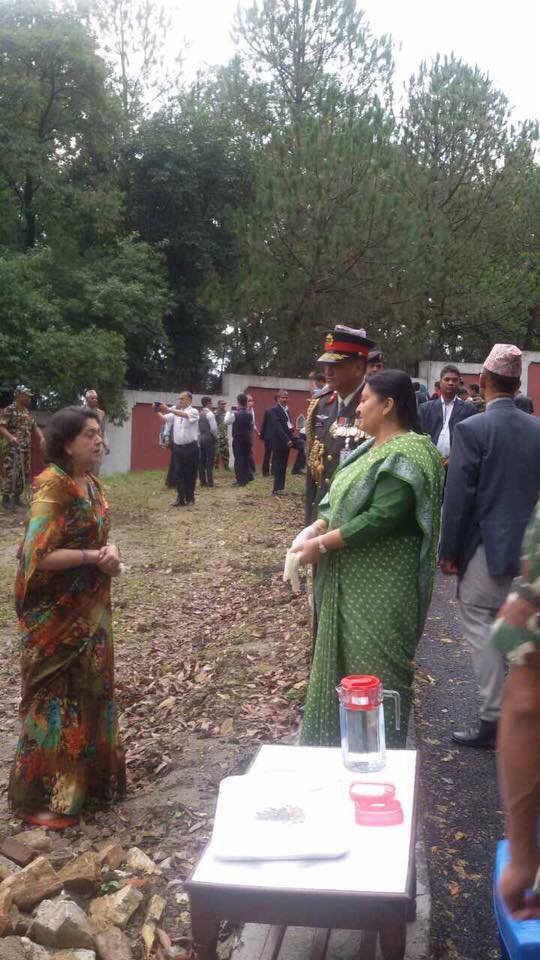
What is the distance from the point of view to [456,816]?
4.19 metres

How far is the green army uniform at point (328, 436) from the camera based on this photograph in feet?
16.1

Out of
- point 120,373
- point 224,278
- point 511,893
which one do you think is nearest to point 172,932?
point 511,893

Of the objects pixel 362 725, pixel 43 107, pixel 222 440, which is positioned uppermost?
pixel 43 107

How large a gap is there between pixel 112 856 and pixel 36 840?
1.44 feet

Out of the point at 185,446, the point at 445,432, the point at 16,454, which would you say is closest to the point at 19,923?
the point at 445,432

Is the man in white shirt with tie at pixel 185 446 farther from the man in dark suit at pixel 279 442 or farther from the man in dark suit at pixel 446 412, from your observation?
the man in dark suit at pixel 446 412

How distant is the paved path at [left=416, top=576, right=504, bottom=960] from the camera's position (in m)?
3.33

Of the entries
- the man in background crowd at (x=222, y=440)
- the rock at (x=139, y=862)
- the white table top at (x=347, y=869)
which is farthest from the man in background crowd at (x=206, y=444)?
the white table top at (x=347, y=869)

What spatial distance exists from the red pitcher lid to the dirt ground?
1189 millimetres

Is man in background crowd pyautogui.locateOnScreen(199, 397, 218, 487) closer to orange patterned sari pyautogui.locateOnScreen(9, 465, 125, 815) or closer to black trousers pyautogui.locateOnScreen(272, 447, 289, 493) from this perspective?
black trousers pyautogui.locateOnScreen(272, 447, 289, 493)

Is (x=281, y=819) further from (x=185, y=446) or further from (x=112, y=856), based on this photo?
(x=185, y=446)

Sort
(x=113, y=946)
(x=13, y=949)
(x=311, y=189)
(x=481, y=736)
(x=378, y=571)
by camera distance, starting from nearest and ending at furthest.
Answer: (x=13, y=949) < (x=113, y=946) < (x=378, y=571) < (x=481, y=736) < (x=311, y=189)

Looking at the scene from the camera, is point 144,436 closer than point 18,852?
No

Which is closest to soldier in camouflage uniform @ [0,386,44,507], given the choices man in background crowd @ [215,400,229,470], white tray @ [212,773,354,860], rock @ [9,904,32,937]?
man in background crowd @ [215,400,229,470]
